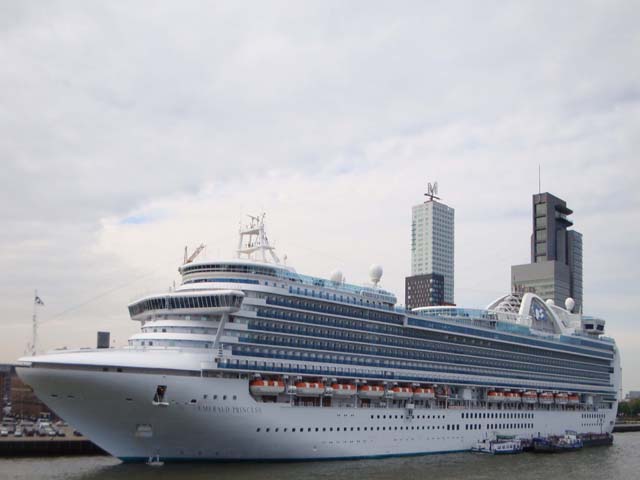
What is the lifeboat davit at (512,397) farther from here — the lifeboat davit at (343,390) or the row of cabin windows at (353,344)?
the lifeboat davit at (343,390)

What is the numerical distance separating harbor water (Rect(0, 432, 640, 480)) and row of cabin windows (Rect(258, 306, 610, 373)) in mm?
9289

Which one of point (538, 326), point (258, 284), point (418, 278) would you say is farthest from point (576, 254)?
point (258, 284)

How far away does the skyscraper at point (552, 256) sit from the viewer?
564 ft

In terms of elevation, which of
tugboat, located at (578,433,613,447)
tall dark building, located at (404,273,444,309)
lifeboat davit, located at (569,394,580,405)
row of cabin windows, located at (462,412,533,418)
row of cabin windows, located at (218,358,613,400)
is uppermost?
tall dark building, located at (404,273,444,309)

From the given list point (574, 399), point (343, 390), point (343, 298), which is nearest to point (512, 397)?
point (574, 399)

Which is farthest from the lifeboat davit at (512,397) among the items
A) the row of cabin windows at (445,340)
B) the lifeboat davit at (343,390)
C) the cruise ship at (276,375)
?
the lifeboat davit at (343,390)

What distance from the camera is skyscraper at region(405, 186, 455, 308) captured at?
175 metres

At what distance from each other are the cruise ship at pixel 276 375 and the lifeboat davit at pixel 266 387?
0.09 metres

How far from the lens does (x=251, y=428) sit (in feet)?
142

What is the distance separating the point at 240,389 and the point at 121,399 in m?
7.05

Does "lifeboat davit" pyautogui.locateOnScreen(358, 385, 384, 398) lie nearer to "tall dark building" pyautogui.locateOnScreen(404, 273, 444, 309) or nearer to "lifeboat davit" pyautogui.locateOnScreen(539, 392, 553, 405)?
"lifeboat davit" pyautogui.locateOnScreen(539, 392, 553, 405)

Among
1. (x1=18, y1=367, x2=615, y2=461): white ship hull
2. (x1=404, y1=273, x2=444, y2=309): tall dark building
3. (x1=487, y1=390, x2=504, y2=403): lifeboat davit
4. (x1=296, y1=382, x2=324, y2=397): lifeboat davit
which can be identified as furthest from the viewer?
(x1=404, y1=273, x2=444, y2=309): tall dark building

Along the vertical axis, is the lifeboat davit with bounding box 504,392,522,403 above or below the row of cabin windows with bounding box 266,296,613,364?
below

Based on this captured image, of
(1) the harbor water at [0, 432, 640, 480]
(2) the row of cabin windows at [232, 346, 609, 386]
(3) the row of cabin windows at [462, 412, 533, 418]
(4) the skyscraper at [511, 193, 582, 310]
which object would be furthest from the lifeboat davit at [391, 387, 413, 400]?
(4) the skyscraper at [511, 193, 582, 310]
